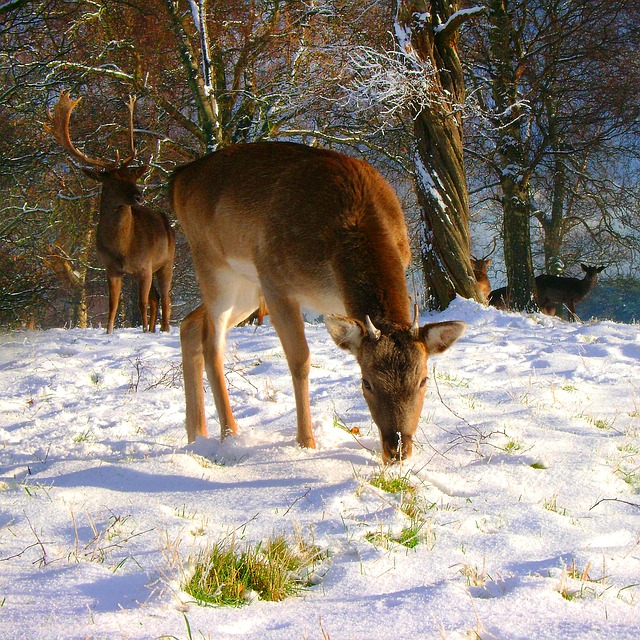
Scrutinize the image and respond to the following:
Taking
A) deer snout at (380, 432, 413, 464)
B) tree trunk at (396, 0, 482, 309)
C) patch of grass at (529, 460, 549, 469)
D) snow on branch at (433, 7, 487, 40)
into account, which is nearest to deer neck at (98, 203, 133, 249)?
tree trunk at (396, 0, 482, 309)

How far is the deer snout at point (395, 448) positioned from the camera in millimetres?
3545

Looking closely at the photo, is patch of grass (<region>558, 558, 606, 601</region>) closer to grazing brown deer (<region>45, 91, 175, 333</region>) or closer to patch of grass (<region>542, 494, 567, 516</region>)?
patch of grass (<region>542, 494, 567, 516</region>)

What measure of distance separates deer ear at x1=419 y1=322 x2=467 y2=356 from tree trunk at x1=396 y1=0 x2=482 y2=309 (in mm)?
7138

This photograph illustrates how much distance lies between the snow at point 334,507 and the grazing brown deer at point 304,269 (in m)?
0.43

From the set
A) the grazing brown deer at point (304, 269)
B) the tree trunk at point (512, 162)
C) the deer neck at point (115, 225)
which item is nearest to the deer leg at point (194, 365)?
the grazing brown deer at point (304, 269)

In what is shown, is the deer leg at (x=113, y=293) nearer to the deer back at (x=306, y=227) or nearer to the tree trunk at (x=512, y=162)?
the deer back at (x=306, y=227)

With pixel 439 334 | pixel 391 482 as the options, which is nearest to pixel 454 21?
pixel 439 334

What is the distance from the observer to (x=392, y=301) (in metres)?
3.91

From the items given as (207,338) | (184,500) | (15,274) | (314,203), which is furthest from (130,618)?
(15,274)

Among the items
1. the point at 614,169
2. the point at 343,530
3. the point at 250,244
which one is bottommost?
the point at 343,530

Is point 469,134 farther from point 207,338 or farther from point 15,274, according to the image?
point 207,338

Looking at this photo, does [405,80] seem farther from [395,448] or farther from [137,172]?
[395,448]

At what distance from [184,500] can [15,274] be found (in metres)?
13.2

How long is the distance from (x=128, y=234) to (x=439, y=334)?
9.84 metres
